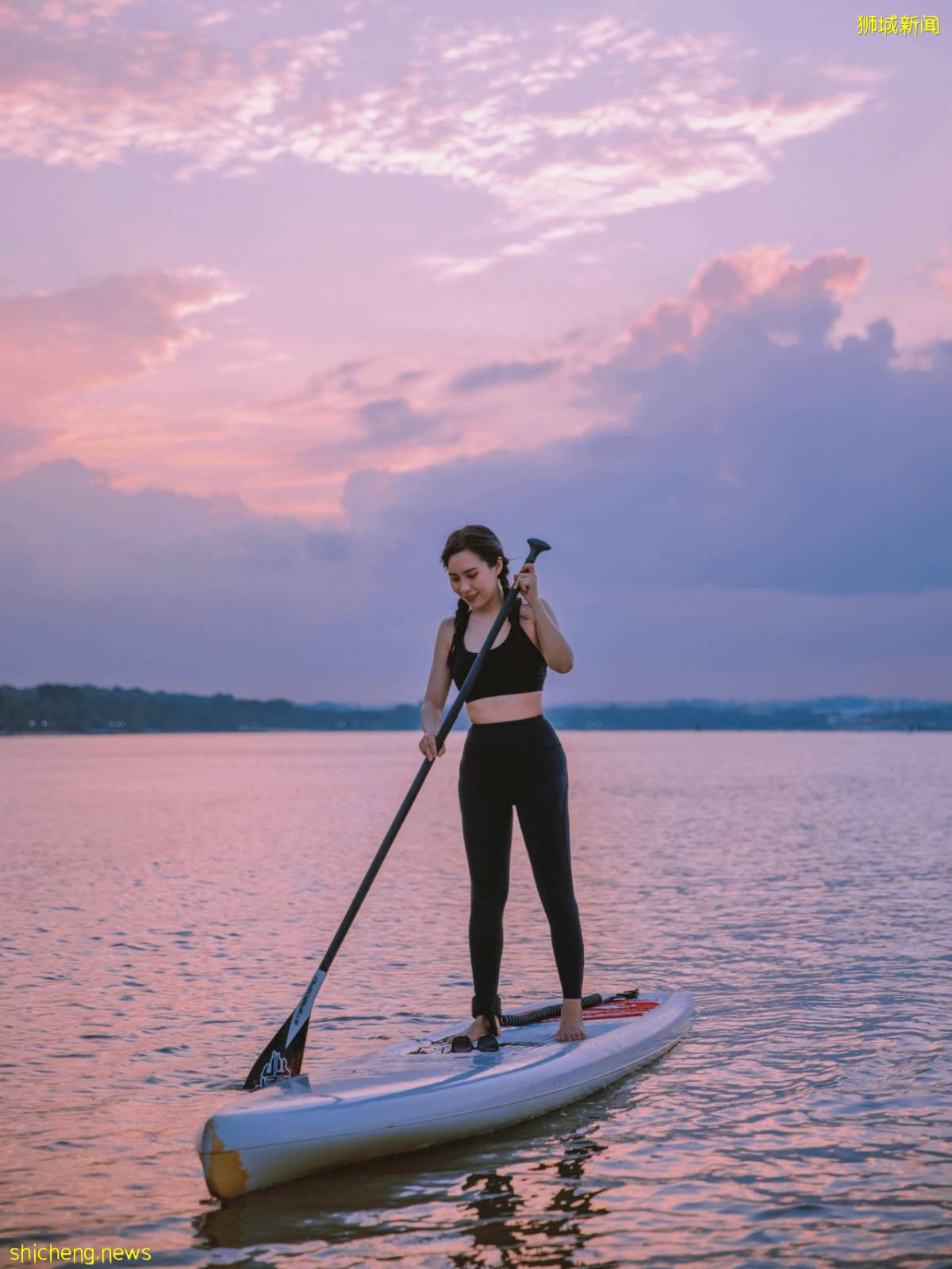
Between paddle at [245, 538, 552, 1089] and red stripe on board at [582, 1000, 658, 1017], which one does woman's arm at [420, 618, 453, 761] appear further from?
red stripe on board at [582, 1000, 658, 1017]

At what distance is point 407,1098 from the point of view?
5.53 m

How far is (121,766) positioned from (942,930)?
282ft

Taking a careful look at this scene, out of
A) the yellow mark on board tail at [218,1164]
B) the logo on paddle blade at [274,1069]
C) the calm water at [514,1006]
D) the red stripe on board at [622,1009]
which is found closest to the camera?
the calm water at [514,1006]

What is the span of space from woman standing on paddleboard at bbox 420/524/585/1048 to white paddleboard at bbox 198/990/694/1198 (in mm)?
286

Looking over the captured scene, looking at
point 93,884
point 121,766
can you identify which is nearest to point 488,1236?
point 93,884

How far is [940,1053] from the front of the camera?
735 cm

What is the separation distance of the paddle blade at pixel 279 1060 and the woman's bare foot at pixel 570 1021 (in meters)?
1.34

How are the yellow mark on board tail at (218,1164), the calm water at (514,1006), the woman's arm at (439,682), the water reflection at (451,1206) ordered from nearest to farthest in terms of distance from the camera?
the water reflection at (451,1206), the calm water at (514,1006), the yellow mark on board tail at (218,1164), the woman's arm at (439,682)

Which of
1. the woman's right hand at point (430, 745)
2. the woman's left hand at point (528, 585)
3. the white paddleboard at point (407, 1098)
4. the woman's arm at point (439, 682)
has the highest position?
the woman's left hand at point (528, 585)

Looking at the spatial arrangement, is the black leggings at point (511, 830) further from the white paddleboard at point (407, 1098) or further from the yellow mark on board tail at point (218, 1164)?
the yellow mark on board tail at point (218, 1164)

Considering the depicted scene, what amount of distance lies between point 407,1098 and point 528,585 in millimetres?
2379

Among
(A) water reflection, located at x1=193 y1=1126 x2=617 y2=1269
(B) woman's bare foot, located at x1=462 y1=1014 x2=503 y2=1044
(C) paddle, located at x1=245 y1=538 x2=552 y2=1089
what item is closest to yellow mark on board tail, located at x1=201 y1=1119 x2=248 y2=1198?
(A) water reflection, located at x1=193 y1=1126 x2=617 y2=1269

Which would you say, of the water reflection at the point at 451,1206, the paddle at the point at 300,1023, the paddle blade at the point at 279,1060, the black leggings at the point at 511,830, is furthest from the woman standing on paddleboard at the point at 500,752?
the water reflection at the point at 451,1206

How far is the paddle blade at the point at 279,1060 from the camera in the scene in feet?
20.5
